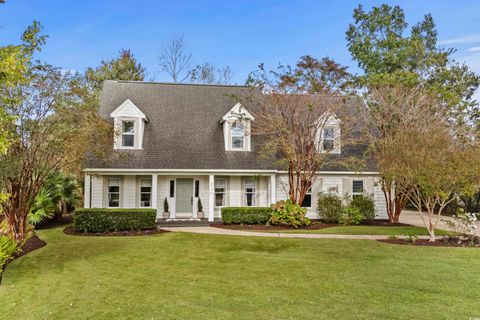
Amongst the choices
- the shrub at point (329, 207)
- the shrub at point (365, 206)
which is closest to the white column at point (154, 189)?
the shrub at point (329, 207)

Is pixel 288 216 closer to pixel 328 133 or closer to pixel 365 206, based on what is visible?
pixel 365 206

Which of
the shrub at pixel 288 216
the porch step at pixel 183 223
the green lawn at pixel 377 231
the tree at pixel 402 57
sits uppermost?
the tree at pixel 402 57

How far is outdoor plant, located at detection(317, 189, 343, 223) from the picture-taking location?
16.7 metres

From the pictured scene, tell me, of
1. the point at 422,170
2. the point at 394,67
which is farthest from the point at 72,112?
the point at 394,67

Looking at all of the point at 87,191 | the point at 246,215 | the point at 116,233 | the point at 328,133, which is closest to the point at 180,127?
the point at 87,191

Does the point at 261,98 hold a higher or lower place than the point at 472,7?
lower

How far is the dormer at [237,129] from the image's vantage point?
1772 centimetres

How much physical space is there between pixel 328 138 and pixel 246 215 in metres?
6.48

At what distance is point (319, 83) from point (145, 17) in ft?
32.2

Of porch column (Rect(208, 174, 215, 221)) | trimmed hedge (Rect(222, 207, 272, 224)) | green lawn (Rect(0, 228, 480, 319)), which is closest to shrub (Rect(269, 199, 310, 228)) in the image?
trimmed hedge (Rect(222, 207, 272, 224))

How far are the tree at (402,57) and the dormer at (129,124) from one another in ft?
41.0

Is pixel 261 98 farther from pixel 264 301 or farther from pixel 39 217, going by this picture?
pixel 264 301

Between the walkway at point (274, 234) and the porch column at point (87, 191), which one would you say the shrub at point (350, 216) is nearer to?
the walkway at point (274, 234)

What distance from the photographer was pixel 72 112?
11.4 m
